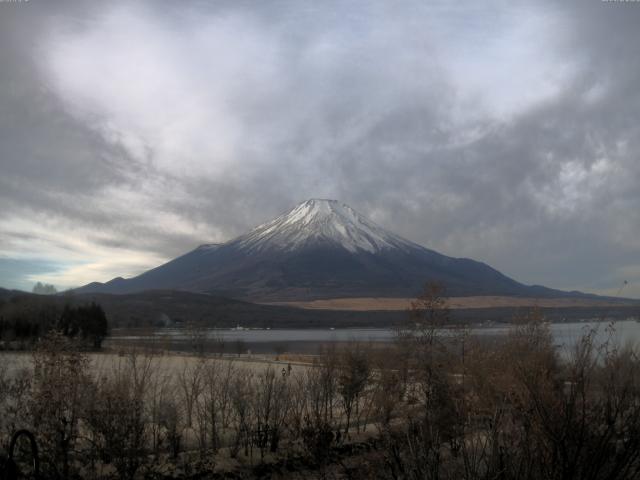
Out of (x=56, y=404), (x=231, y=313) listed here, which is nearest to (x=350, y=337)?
(x=56, y=404)

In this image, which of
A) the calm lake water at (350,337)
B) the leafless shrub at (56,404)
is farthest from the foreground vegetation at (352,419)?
the calm lake water at (350,337)

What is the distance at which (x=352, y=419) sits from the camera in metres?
23.7

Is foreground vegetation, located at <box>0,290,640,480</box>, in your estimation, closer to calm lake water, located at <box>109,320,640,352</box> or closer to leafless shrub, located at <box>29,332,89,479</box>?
leafless shrub, located at <box>29,332,89,479</box>

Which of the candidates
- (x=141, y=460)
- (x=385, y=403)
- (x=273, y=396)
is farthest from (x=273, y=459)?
(x=385, y=403)

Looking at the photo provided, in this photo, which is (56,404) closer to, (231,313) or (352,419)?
(352,419)

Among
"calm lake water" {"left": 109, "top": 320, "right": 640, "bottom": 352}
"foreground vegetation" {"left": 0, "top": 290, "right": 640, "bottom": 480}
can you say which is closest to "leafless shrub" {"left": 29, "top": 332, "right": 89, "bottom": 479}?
"foreground vegetation" {"left": 0, "top": 290, "right": 640, "bottom": 480}

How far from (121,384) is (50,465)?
2.74 meters

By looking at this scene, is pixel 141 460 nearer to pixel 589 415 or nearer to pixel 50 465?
pixel 50 465

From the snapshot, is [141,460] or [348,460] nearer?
[141,460]

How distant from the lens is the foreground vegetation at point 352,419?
6.52m

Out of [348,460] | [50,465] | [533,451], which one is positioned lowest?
[348,460]

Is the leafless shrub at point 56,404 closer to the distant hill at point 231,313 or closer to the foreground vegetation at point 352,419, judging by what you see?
the foreground vegetation at point 352,419

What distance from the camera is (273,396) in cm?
1800

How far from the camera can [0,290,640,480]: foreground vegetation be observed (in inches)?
257
